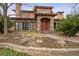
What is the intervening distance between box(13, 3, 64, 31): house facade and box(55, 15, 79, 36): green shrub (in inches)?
2.9

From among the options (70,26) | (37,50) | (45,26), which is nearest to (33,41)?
(37,50)

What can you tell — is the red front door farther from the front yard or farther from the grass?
the grass

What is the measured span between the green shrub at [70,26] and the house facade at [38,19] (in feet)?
0.24

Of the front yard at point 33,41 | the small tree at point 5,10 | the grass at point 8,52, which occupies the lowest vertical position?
the grass at point 8,52

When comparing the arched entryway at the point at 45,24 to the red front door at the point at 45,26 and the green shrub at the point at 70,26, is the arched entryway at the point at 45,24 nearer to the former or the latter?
the red front door at the point at 45,26

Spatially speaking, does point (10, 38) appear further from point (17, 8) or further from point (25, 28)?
point (17, 8)

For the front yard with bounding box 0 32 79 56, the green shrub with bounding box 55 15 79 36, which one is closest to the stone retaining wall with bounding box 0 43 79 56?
the front yard with bounding box 0 32 79 56

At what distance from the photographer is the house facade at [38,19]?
235 cm

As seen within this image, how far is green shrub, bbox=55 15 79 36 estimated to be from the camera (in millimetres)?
2332

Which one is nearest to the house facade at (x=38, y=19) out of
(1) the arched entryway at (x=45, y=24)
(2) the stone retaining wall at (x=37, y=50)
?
(1) the arched entryway at (x=45, y=24)

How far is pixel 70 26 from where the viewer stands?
2342mm

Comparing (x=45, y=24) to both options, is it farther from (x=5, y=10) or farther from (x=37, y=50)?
(x=5, y=10)

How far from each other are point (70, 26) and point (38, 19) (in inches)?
16.3

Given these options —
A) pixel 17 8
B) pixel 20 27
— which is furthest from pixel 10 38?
pixel 17 8
